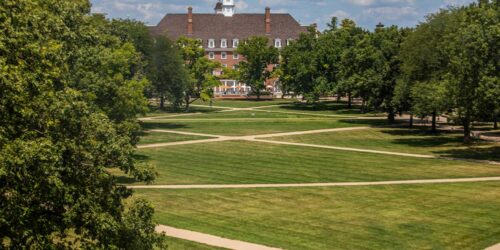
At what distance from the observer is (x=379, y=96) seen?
6969cm

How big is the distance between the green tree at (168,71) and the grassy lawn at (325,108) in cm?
2247

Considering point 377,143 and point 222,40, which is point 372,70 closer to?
point 377,143

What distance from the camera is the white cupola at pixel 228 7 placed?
15150 centimetres

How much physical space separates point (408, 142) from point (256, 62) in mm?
60953

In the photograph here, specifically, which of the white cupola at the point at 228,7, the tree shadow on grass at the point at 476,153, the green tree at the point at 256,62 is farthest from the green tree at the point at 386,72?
the white cupola at the point at 228,7

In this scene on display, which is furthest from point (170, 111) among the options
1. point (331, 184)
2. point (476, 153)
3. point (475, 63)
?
point (331, 184)

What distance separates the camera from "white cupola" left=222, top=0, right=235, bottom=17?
151500mm

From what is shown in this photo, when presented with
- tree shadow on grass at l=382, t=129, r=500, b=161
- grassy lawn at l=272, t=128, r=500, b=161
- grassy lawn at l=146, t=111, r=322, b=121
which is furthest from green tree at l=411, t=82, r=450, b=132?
grassy lawn at l=146, t=111, r=322, b=121

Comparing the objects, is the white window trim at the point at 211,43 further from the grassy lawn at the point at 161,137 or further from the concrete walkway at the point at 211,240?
the concrete walkway at the point at 211,240

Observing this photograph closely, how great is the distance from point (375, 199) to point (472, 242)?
26.7 ft

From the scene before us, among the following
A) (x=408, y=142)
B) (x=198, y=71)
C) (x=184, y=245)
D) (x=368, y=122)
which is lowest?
(x=184, y=245)

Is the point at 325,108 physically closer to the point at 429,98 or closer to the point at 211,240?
the point at 429,98

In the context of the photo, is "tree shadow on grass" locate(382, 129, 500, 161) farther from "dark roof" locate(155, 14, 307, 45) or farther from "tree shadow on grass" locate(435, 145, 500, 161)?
"dark roof" locate(155, 14, 307, 45)

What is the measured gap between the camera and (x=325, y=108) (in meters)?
98.6
